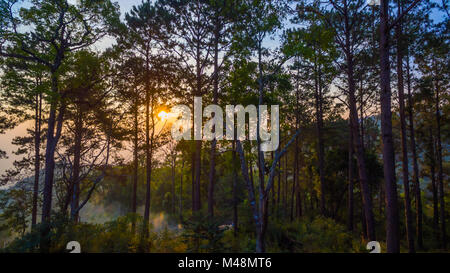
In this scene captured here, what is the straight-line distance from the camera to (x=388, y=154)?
6.02m

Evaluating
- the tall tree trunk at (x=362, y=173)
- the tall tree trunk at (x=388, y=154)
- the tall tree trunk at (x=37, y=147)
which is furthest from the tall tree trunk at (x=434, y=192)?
the tall tree trunk at (x=37, y=147)

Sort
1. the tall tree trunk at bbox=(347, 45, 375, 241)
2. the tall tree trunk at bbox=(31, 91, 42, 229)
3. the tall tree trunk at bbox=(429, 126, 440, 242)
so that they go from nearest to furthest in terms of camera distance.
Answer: the tall tree trunk at bbox=(347, 45, 375, 241) < the tall tree trunk at bbox=(31, 91, 42, 229) < the tall tree trunk at bbox=(429, 126, 440, 242)

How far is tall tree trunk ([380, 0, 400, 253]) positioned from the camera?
19.6 ft

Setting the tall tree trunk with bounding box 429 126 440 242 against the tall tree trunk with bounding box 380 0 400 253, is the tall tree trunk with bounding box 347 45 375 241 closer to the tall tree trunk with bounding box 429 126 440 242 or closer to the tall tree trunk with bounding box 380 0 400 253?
the tall tree trunk with bounding box 380 0 400 253

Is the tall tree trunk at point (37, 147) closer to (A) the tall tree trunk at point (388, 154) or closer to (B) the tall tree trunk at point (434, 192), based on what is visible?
(A) the tall tree trunk at point (388, 154)

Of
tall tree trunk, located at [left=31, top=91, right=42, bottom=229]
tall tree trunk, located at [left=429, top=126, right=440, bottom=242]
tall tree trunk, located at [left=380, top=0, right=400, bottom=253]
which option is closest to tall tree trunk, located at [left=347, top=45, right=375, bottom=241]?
tall tree trunk, located at [left=380, top=0, right=400, bottom=253]

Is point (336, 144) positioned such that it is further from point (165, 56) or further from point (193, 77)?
point (165, 56)

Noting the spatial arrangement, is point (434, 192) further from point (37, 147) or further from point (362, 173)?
point (37, 147)

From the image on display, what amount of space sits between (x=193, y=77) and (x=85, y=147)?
7328mm

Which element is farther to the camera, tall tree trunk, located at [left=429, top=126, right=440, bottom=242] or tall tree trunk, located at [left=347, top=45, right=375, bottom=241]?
tall tree trunk, located at [left=429, top=126, right=440, bottom=242]

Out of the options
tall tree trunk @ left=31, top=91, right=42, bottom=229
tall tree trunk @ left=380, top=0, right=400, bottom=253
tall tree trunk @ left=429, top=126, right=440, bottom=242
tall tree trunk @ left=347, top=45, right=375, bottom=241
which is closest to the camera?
tall tree trunk @ left=380, top=0, right=400, bottom=253

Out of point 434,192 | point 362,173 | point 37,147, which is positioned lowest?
point 434,192

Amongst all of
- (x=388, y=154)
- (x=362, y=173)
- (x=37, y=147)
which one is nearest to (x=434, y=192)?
(x=362, y=173)
